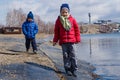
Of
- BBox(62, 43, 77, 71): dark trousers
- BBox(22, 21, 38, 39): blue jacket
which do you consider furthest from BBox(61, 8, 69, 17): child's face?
BBox(22, 21, 38, 39): blue jacket

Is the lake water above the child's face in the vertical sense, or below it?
below

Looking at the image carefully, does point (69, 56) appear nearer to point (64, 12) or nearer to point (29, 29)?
point (64, 12)

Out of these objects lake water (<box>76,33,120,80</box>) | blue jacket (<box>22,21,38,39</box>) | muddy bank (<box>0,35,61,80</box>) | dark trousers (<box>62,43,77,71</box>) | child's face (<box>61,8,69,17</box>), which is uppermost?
child's face (<box>61,8,69,17</box>)

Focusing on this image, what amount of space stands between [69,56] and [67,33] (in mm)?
761

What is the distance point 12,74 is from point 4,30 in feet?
208

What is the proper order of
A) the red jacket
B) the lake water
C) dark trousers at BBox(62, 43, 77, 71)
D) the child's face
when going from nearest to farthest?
the child's face → the red jacket → dark trousers at BBox(62, 43, 77, 71) → the lake water

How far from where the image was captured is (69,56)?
1162 centimetres

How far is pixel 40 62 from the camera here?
530 inches

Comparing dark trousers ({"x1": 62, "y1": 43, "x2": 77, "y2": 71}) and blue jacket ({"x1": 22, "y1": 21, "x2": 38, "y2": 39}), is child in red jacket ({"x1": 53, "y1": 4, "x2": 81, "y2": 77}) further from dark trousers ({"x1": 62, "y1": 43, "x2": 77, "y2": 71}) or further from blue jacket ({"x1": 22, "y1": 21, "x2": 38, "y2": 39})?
blue jacket ({"x1": 22, "y1": 21, "x2": 38, "y2": 39})

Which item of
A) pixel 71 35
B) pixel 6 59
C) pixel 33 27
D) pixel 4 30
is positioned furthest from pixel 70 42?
pixel 4 30

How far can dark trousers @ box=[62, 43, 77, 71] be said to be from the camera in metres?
11.5

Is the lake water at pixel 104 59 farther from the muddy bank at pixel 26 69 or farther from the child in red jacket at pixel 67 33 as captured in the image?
the muddy bank at pixel 26 69

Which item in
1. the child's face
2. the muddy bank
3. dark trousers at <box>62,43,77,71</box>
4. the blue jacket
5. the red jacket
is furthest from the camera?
the blue jacket

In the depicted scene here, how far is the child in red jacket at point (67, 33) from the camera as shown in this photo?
11305 millimetres
